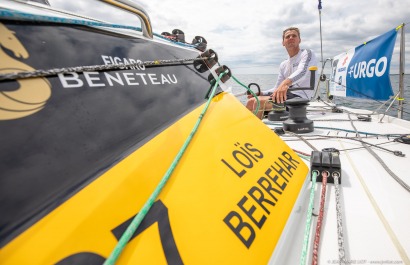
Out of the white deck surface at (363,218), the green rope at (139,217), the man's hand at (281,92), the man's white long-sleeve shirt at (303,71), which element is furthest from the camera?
the man's white long-sleeve shirt at (303,71)

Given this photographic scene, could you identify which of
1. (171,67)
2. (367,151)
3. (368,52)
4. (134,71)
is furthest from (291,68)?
(134,71)

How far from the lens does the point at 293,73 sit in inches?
134

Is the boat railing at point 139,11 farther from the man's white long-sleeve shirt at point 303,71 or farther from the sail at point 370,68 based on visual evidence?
the sail at point 370,68

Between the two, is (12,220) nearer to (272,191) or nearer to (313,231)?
(272,191)

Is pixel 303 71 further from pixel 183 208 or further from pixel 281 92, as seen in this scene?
pixel 183 208

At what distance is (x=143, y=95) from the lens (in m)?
0.85

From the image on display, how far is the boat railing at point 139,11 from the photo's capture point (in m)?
0.79

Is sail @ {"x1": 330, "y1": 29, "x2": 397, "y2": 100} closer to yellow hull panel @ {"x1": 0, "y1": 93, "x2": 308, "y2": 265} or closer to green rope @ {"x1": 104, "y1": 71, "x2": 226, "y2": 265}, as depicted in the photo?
yellow hull panel @ {"x1": 0, "y1": 93, "x2": 308, "y2": 265}

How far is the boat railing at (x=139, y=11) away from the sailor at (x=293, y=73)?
240 cm

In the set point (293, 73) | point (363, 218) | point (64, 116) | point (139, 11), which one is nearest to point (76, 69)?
point (64, 116)

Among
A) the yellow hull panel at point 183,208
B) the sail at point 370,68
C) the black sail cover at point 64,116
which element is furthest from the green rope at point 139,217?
the sail at point 370,68

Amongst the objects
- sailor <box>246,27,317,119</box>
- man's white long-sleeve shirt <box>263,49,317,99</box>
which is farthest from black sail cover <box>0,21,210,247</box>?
man's white long-sleeve shirt <box>263,49,317,99</box>

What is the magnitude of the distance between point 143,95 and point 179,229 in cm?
49

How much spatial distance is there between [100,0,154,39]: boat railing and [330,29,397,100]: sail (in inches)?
127
